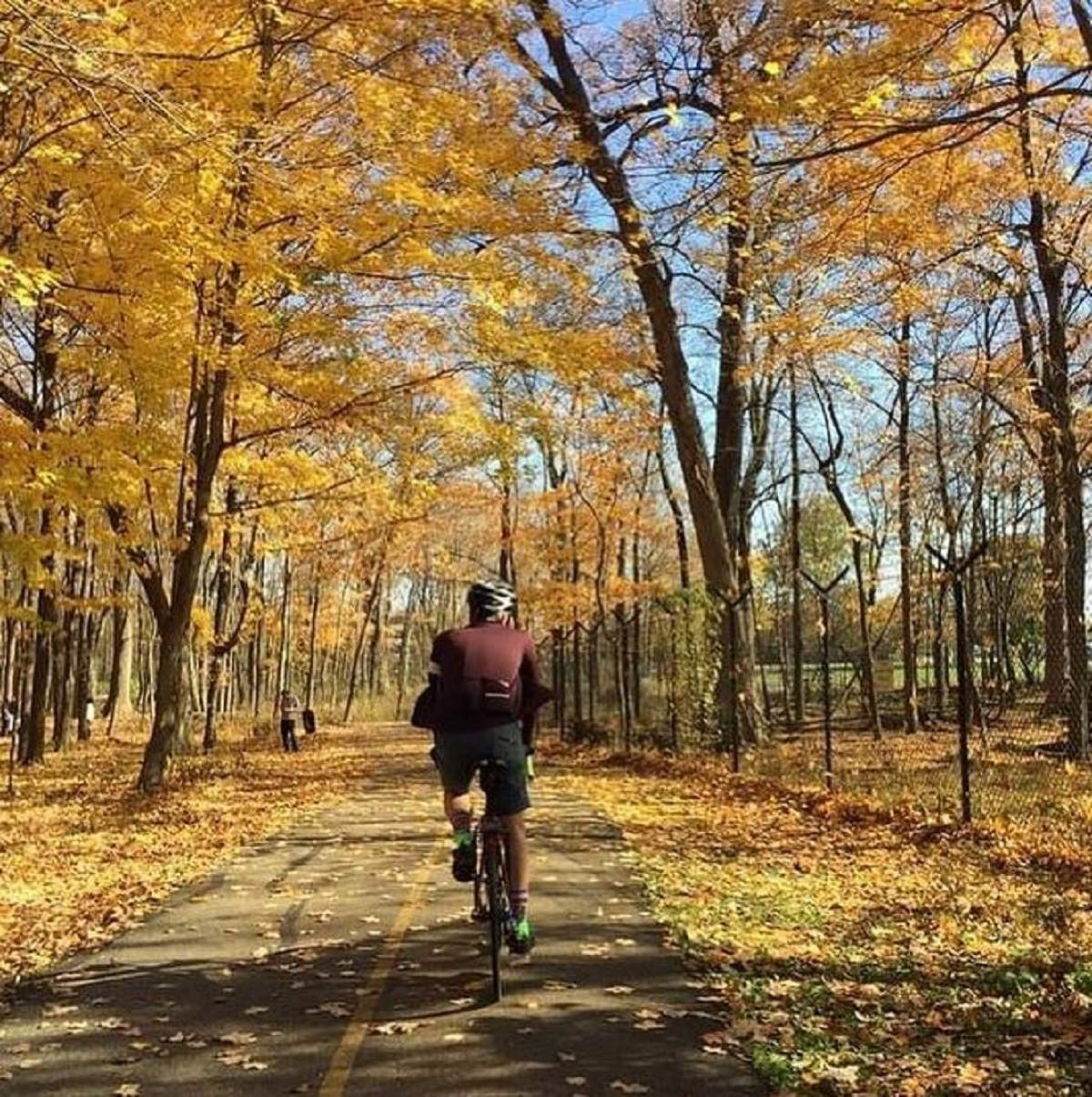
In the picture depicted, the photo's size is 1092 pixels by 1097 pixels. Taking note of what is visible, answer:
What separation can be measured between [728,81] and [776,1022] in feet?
22.6

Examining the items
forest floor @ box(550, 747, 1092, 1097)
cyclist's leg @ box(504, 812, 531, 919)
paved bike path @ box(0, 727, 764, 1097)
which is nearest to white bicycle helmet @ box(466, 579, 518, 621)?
cyclist's leg @ box(504, 812, 531, 919)

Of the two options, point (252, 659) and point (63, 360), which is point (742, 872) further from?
point (252, 659)

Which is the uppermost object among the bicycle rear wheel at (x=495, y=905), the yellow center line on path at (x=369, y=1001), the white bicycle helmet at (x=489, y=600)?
the white bicycle helmet at (x=489, y=600)

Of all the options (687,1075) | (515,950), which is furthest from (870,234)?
(687,1075)

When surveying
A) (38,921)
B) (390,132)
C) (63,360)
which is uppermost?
(390,132)

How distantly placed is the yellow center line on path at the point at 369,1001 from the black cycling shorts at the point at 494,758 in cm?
117

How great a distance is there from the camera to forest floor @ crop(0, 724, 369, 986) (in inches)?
334

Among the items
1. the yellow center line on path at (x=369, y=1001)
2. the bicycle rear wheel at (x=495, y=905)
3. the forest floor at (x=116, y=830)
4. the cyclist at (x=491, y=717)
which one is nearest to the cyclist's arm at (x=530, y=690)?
the cyclist at (x=491, y=717)

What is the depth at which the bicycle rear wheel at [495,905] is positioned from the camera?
19.5 ft

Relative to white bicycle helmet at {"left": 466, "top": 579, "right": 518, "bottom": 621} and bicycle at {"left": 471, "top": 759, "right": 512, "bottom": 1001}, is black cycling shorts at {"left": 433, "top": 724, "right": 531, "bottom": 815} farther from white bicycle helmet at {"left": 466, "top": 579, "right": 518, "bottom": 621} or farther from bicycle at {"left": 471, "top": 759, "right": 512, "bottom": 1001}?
white bicycle helmet at {"left": 466, "top": 579, "right": 518, "bottom": 621}

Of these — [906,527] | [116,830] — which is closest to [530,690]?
[116,830]

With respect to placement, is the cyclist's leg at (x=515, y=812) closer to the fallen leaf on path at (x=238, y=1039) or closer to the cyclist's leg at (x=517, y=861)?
the cyclist's leg at (x=517, y=861)

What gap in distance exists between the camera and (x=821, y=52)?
8.34 metres

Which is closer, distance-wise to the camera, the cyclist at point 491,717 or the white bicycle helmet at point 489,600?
the cyclist at point 491,717
